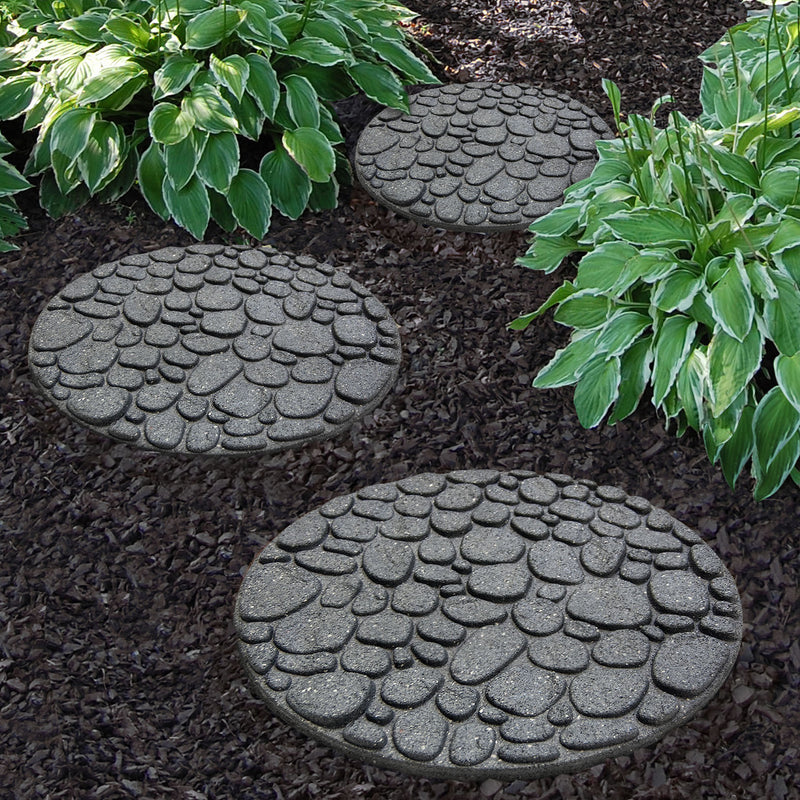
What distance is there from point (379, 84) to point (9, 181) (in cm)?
140

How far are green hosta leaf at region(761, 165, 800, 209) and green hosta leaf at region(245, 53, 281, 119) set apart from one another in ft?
5.53

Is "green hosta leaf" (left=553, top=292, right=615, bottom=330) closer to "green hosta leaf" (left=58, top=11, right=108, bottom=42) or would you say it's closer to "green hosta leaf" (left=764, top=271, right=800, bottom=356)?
"green hosta leaf" (left=764, top=271, right=800, bottom=356)

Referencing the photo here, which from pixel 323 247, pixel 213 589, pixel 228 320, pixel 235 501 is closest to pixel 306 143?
pixel 323 247

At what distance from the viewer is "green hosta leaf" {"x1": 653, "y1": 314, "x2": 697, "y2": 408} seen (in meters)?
2.72

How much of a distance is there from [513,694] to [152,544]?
1.02m

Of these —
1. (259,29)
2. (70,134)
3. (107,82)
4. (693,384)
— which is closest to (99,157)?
(70,134)

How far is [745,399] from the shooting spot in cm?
269

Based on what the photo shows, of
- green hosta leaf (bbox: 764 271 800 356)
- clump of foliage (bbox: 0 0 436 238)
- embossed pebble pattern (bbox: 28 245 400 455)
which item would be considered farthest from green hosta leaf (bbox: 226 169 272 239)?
green hosta leaf (bbox: 764 271 800 356)

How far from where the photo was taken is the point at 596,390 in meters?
2.85

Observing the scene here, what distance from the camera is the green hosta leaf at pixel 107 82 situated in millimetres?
3529

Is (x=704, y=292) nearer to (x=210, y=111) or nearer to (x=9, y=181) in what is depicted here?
(x=210, y=111)

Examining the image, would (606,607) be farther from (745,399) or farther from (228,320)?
(228,320)

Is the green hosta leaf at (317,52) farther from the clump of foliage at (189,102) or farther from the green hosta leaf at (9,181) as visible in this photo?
the green hosta leaf at (9,181)

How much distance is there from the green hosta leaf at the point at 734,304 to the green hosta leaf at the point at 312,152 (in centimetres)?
149
